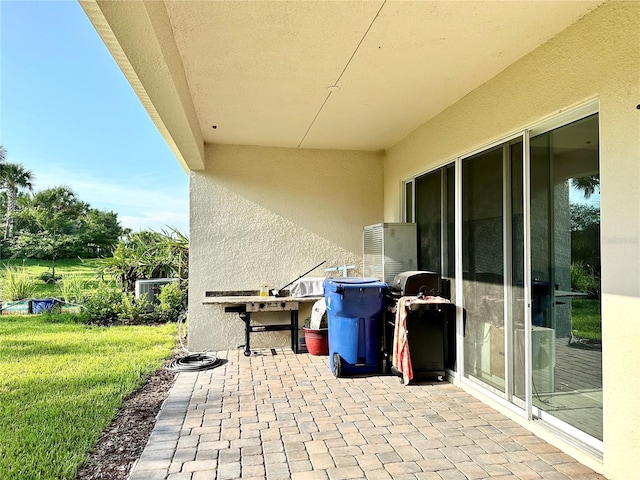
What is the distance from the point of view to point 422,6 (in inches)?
112

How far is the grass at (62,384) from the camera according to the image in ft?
10.2

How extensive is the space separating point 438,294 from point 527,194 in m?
1.75

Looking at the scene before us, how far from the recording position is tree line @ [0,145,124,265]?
1606cm

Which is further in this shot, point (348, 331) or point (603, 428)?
point (348, 331)

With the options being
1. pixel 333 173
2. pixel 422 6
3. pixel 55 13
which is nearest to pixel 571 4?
pixel 422 6

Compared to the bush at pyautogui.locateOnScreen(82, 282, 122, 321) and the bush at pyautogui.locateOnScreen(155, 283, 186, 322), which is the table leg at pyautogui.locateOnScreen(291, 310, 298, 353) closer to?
the bush at pyautogui.locateOnScreen(155, 283, 186, 322)

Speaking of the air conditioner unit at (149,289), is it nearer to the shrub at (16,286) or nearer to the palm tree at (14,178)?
the shrub at (16,286)

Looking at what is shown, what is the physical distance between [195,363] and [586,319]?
14.9 feet

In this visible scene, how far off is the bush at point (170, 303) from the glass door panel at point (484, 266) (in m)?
6.52

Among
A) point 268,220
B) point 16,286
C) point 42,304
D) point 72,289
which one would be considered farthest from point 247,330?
point 16,286

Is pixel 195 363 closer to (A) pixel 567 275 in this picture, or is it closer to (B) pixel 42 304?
(A) pixel 567 275

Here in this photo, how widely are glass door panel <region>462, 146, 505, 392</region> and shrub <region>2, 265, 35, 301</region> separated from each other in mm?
11157

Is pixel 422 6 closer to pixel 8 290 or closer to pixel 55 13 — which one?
pixel 55 13

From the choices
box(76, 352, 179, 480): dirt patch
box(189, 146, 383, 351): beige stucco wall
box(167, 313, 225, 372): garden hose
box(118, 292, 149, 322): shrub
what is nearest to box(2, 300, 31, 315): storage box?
box(118, 292, 149, 322): shrub
